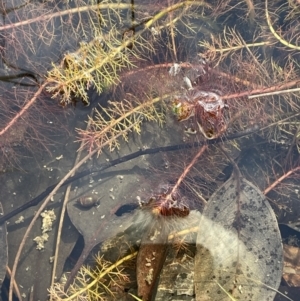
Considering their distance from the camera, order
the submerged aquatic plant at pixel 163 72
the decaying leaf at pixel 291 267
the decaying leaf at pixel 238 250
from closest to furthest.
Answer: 1. the decaying leaf at pixel 238 250
2. the decaying leaf at pixel 291 267
3. the submerged aquatic plant at pixel 163 72

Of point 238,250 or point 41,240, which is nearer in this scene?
point 238,250

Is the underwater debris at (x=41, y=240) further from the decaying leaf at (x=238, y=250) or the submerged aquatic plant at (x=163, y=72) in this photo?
the decaying leaf at (x=238, y=250)

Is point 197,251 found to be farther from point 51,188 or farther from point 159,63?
point 159,63

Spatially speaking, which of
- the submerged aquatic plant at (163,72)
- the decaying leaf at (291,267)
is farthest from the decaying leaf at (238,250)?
the submerged aquatic plant at (163,72)

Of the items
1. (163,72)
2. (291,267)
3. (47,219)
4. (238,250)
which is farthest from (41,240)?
(291,267)

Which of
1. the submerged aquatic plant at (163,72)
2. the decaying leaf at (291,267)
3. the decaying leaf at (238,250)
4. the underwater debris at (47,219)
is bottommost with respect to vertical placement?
the decaying leaf at (291,267)

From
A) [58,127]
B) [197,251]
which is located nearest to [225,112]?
[197,251]

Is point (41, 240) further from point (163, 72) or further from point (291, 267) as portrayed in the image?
point (291, 267)

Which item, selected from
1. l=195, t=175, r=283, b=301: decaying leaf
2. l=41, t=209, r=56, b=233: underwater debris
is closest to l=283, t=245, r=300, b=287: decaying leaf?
l=195, t=175, r=283, b=301: decaying leaf
